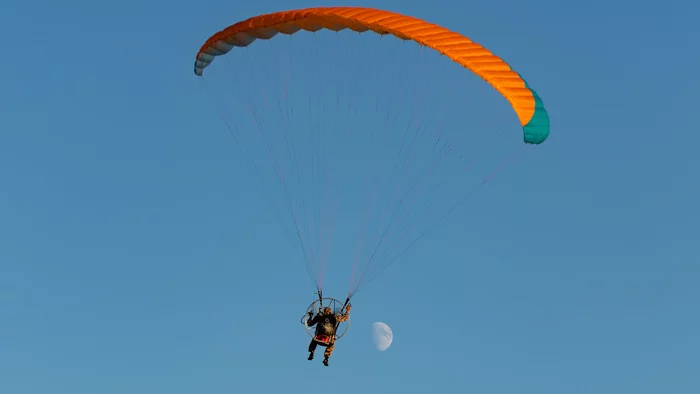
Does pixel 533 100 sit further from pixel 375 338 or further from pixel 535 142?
pixel 375 338

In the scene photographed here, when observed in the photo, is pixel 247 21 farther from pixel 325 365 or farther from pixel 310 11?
pixel 325 365

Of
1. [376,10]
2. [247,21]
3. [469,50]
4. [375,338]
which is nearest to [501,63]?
[469,50]

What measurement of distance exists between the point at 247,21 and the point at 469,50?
6.00m

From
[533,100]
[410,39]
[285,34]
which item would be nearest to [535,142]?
[533,100]

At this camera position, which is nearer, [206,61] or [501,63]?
[501,63]

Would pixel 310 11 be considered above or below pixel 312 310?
above

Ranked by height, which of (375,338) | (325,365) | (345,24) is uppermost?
(345,24)

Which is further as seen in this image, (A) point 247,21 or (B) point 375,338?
(B) point 375,338

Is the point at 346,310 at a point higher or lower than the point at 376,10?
lower

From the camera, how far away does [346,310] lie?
131 feet

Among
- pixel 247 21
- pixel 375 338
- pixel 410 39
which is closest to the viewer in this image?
pixel 410 39

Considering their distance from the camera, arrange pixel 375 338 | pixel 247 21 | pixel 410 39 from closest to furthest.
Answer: pixel 410 39
pixel 247 21
pixel 375 338

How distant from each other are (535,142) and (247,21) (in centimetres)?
809

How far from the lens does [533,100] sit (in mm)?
39562
